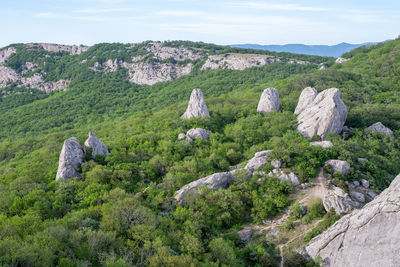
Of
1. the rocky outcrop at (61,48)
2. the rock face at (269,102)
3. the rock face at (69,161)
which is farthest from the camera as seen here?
the rocky outcrop at (61,48)

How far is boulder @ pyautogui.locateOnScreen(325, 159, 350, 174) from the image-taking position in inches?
1077

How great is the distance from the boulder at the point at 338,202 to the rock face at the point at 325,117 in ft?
48.4

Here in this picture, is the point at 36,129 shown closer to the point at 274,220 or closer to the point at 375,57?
the point at 274,220

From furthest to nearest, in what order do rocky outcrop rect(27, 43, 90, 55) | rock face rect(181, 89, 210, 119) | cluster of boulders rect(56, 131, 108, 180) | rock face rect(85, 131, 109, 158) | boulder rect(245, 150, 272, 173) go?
1. rocky outcrop rect(27, 43, 90, 55)
2. rock face rect(181, 89, 210, 119)
3. rock face rect(85, 131, 109, 158)
4. cluster of boulders rect(56, 131, 108, 180)
5. boulder rect(245, 150, 272, 173)

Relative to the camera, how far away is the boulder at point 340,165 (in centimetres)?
2735

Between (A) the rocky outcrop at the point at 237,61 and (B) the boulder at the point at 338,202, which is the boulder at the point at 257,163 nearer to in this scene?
(B) the boulder at the point at 338,202

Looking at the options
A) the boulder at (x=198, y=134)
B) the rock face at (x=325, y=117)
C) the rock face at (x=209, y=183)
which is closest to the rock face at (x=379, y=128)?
the rock face at (x=325, y=117)

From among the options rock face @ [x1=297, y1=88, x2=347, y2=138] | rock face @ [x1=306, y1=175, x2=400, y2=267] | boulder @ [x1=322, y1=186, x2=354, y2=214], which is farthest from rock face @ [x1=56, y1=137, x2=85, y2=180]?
rock face @ [x1=297, y1=88, x2=347, y2=138]

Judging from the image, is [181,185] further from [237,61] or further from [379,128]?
[237,61]

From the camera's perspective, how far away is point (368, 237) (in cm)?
1681

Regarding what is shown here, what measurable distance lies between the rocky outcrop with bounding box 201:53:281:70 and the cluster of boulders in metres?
91.5

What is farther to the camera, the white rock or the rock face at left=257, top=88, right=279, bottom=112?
the rock face at left=257, top=88, right=279, bottom=112

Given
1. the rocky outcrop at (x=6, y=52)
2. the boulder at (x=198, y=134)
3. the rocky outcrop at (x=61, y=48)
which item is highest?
the rocky outcrop at (x=61, y=48)

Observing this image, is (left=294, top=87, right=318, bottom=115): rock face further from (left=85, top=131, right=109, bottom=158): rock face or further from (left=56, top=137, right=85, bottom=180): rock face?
(left=56, top=137, right=85, bottom=180): rock face
